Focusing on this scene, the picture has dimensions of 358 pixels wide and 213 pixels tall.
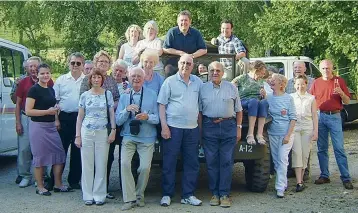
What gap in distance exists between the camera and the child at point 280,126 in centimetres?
807

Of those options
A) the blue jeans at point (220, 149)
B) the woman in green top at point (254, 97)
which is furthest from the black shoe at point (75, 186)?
the woman in green top at point (254, 97)

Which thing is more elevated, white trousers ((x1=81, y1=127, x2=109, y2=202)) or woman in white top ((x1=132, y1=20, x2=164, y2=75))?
woman in white top ((x1=132, y1=20, x2=164, y2=75))

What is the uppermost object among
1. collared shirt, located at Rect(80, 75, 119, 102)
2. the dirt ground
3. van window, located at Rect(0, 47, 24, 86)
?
van window, located at Rect(0, 47, 24, 86)

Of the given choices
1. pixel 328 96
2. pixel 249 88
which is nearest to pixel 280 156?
pixel 249 88

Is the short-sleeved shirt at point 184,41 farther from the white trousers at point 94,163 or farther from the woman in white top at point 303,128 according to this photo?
the white trousers at point 94,163

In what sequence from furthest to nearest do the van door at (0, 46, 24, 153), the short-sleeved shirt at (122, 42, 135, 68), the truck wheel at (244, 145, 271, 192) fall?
the van door at (0, 46, 24, 153) → the short-sleeved shirt at (122, 42, 135, 68) → the truck wheel at (244, 145, 271, 192)

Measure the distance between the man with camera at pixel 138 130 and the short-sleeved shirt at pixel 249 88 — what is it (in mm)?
1325

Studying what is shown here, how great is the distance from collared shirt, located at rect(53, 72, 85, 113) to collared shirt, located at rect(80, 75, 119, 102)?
0.95 ft

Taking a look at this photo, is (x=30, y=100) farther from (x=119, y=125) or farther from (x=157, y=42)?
(x=157, y=42)

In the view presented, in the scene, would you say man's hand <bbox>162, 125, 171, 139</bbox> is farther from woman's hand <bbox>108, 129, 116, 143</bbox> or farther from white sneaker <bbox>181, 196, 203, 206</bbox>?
white sneaker <bbox>181, 196, 203, 206</bbox>

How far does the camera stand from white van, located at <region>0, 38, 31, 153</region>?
379 inches

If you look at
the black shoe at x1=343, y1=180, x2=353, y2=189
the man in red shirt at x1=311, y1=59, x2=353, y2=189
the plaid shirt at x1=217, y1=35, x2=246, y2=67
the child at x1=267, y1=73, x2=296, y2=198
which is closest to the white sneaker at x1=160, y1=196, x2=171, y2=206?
the child at x1=267, y1=73, x2=296, y2=198

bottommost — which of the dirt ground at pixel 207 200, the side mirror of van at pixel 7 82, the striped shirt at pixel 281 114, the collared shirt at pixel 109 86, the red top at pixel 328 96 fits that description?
the dirt ground at pixel 207 200

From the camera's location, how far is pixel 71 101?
316 inches
